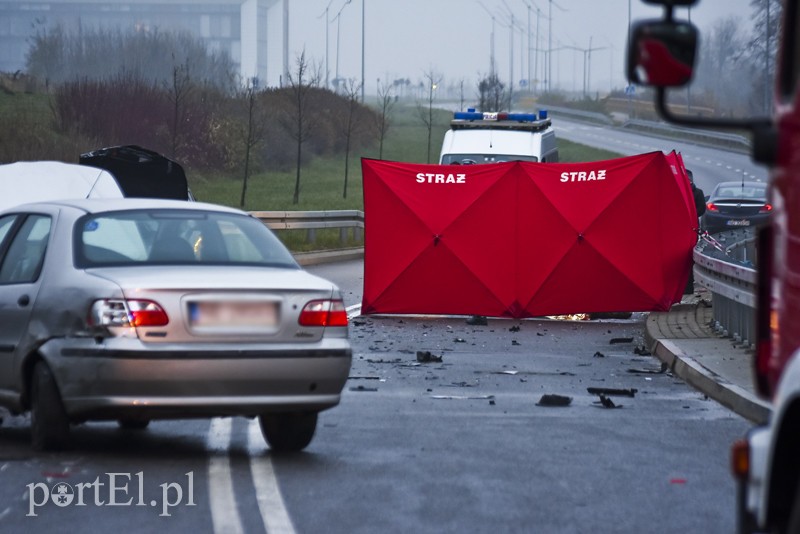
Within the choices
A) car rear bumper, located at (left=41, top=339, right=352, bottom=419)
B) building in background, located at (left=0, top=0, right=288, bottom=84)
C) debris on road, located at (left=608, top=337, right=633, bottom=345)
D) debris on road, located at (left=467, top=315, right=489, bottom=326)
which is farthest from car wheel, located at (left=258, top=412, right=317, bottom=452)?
building in background, located at (left=0, top=0, right=288, bottom=84)

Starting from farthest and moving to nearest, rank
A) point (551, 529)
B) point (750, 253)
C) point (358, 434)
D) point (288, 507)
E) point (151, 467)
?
point (750, 253) → point (358, 434) → point (151, 467) → point (288, 507) → point (551, 529)

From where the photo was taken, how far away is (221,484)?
7824 millimetres

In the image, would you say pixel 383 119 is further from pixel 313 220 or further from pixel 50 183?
pixel 50 183

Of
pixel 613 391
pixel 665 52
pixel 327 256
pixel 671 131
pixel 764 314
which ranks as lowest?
pixel 327 256

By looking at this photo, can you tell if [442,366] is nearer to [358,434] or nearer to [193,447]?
[358,434]

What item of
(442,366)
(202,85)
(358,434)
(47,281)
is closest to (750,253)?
(442,366)

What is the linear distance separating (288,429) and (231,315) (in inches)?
40.9

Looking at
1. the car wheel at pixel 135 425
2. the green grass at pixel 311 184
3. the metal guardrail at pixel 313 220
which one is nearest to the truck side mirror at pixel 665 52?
the car wheel at pixel 135 425

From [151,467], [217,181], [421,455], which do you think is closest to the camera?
[151,467]

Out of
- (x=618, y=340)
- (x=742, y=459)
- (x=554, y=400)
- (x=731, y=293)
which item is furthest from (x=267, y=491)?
(x=618, y=340)

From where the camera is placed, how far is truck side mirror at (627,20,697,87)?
4277mm

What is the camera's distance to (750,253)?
2066 cm

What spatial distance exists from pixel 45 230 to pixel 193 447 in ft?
5.55

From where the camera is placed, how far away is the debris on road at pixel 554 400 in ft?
38.1
